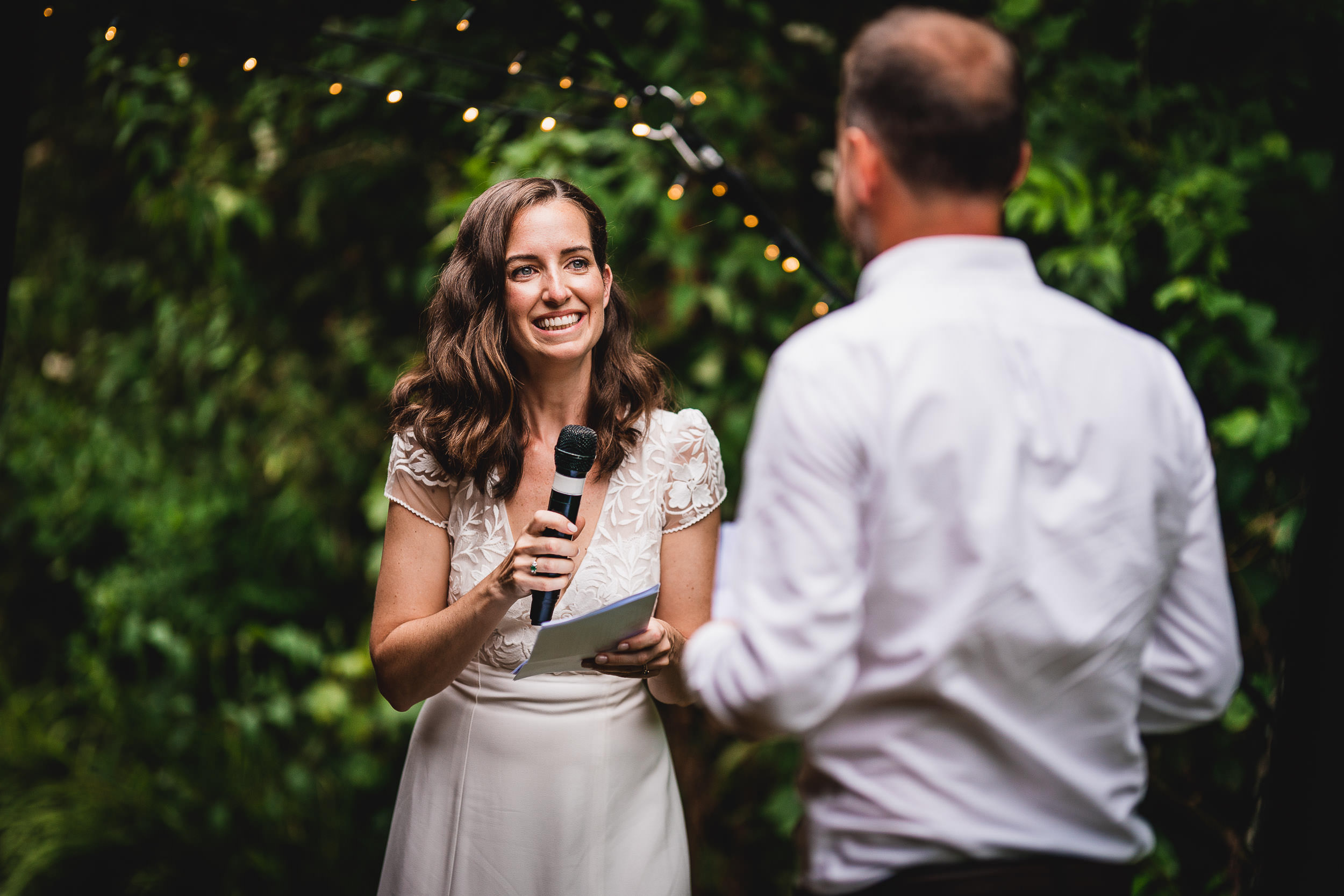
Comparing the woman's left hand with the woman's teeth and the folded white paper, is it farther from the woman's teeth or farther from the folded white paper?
the woman's teeth

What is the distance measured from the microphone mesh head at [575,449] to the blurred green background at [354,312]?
106 cm

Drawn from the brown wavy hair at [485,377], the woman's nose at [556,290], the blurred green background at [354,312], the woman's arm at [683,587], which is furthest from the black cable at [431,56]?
the woman's arm at [683,587]

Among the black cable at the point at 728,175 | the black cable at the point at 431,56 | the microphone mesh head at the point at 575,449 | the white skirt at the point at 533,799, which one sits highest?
the black cable at the point at 431,56

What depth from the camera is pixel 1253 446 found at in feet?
9.81

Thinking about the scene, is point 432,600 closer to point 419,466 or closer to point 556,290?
point 419,466

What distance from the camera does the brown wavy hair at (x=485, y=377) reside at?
1.86 metres

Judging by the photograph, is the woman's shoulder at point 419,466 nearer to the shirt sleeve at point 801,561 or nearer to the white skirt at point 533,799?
the white skirt at point 533,799

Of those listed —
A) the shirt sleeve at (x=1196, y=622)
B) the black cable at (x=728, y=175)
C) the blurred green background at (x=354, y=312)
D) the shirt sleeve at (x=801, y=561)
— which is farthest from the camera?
the blurred green background at (x=354, y=312)

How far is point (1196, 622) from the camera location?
122 cm

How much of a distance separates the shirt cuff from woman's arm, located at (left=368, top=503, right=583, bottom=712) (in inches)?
15.8

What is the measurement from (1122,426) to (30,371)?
19.4 ft

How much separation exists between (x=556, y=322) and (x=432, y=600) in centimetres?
57

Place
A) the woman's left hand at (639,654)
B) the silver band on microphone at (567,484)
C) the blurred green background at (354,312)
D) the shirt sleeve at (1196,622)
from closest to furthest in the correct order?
1. the shirt sleeve at (1196,622)
2. the silver band on microphone at (567,484)
3. the woman's left hand at (639,654)
4. the blurred green background at (354,312)

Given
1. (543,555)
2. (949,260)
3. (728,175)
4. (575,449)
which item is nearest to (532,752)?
(543,555)
